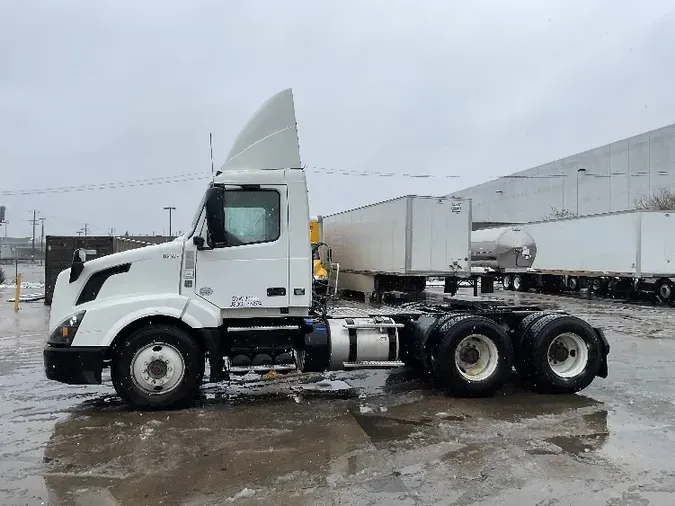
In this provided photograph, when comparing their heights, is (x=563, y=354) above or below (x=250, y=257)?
below

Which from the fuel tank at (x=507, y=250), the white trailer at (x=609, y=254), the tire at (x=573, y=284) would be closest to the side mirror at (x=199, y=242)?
the fuel tank at (x=507, y=250)

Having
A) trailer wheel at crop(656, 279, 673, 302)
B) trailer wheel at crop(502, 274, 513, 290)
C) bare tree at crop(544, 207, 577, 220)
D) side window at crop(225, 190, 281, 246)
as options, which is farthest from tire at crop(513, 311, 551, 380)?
bare tree at crop(544, 207, 577, 220)

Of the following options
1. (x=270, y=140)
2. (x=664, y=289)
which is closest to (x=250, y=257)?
(x=270, y=140)

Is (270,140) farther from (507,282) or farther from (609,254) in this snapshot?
(507,282)

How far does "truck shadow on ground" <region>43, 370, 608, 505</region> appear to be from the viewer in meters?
4.95

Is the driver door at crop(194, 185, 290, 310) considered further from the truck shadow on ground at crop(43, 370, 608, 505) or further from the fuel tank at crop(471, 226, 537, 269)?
the fuel tank at crop(471, 226, 537, 269)

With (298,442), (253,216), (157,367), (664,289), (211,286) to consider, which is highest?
(253,216)

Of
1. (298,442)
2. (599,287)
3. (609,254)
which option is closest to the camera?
(298,442)

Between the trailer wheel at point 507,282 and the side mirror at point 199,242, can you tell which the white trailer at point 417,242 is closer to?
the side mirror at point 199,242

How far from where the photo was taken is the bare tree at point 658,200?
140 ft

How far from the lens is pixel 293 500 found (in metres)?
4.67

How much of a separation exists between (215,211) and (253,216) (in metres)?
0.60

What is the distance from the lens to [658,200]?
147 ft

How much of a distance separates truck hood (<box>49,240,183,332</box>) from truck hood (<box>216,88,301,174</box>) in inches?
49.9
